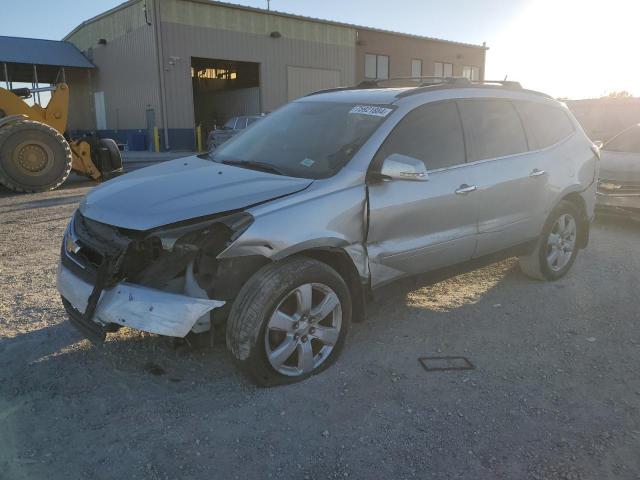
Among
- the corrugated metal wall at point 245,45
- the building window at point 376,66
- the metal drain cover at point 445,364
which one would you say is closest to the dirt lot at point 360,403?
the metal drain cover at point 445,364

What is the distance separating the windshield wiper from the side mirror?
2.21 ft

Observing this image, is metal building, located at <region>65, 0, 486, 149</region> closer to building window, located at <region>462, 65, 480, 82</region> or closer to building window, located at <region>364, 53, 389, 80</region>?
building window, located at <region>364, 53, 389, 80</region>

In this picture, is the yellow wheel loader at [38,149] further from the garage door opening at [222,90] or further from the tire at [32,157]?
the garage door opening at [222,90]

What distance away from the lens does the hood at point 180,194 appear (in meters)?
2.88

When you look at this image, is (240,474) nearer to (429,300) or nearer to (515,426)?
(515,426)

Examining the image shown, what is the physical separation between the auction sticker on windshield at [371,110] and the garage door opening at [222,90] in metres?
24.1

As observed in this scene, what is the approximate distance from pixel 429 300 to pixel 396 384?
5.08 ft

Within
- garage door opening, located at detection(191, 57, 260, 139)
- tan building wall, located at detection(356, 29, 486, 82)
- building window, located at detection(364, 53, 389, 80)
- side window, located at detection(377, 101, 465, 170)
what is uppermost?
tan building wall, located at detection(356, 29, 486, 82)

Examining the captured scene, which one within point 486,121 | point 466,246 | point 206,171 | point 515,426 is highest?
point 486,121

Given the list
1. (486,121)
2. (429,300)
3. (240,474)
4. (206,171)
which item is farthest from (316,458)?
(486,121)

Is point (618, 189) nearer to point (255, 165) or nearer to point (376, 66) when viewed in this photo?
point (255, 165)

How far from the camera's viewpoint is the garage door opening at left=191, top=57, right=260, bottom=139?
92.0 feet

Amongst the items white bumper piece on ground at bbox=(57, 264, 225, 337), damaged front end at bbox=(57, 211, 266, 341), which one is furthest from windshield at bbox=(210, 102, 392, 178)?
white bumper piece on ground at bbox=(57, 264, 225, 337)

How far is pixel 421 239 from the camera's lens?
3.66 meters
